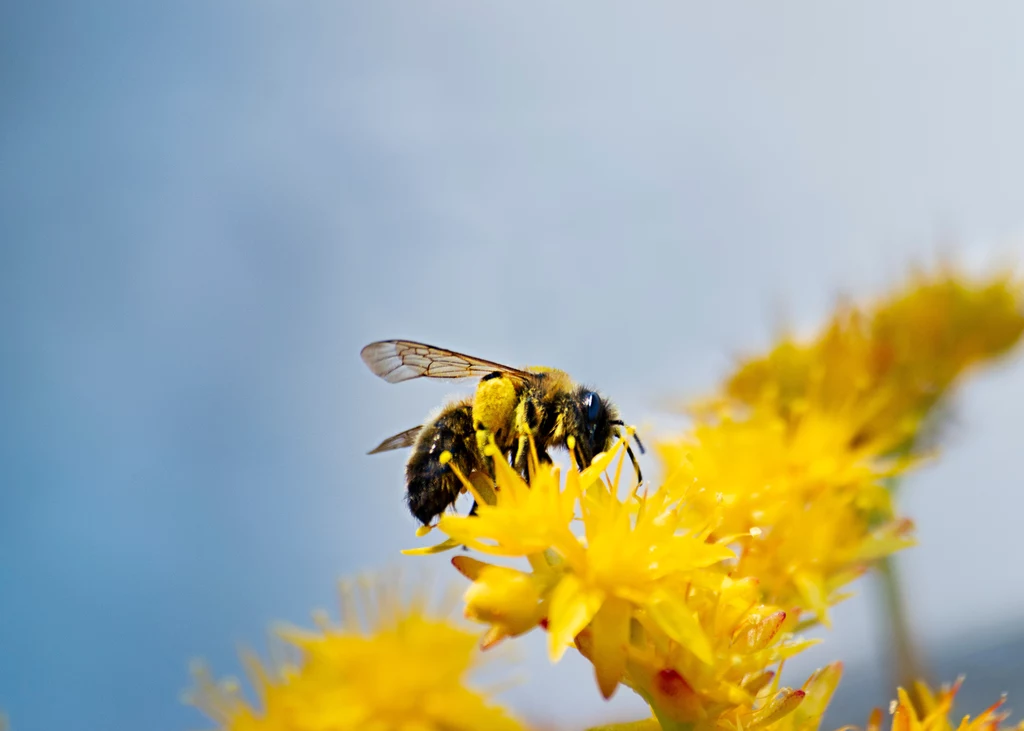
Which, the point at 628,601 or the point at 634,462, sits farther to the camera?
the point at 634,462

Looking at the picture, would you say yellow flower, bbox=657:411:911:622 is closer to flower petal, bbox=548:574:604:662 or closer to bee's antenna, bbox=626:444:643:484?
bee's antenna, bbox=626:444:643:484

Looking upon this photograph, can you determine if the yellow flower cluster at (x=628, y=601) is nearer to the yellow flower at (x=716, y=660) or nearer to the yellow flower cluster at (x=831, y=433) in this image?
the yellow flower at (x=716, y=660)

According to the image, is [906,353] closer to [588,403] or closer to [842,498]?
[842,498]

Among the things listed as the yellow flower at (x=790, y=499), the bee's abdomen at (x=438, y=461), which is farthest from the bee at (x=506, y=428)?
the yellow flower at (x=790, y=499)

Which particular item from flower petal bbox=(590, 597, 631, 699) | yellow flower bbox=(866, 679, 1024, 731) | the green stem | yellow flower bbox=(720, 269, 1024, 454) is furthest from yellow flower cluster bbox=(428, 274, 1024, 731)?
the green stem

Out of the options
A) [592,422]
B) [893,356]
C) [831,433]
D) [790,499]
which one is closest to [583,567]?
[592,422]

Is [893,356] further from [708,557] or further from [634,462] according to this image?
[708,557]

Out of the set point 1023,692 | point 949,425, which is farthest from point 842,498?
point 1023,692
